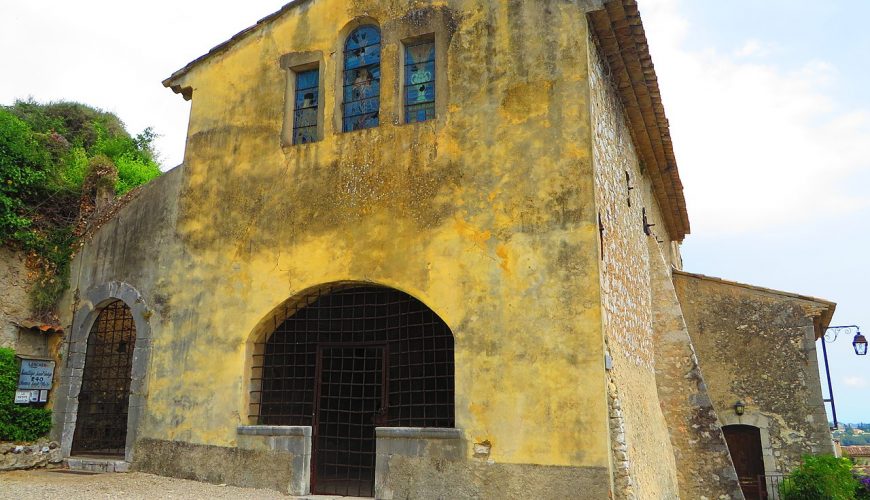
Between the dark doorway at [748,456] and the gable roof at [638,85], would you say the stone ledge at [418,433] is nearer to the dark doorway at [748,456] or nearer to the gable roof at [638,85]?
the gable roof at [638,85]

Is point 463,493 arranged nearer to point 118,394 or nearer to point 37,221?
point 118,394

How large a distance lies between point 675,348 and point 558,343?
13.9ft

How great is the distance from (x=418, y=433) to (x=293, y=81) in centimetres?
543

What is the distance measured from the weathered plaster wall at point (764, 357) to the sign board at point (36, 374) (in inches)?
453

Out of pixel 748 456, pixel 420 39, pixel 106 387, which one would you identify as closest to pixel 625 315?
pixel 420 39

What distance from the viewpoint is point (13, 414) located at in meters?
9.20

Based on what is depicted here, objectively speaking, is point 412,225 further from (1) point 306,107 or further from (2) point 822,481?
(2) point 822,481

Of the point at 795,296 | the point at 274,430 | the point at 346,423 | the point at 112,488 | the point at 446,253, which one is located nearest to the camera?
the point at 446,253

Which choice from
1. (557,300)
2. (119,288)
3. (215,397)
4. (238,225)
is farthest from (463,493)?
(119,288)

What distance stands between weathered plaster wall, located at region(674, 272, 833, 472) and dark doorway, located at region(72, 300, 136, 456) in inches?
413

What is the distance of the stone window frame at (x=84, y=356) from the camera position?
8.91 meters

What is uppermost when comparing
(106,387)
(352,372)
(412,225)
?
(412,225)

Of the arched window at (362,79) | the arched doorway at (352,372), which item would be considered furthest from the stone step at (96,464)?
the arched window at (362,79)

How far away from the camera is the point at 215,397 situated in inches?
328
